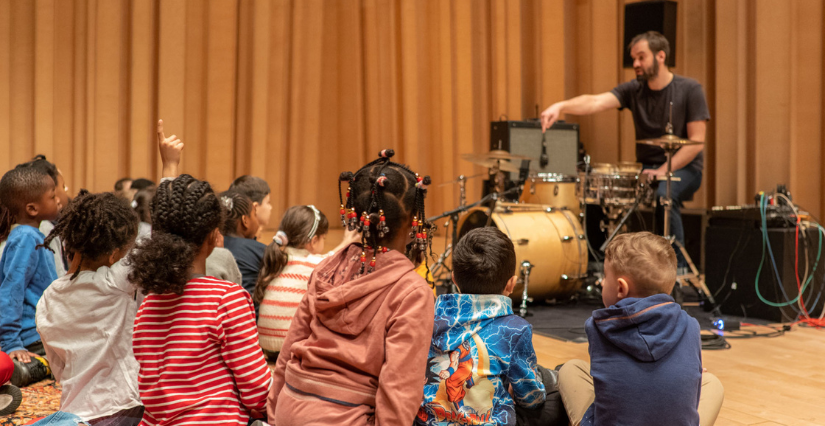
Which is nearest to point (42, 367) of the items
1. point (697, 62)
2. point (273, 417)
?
point (273, 417)

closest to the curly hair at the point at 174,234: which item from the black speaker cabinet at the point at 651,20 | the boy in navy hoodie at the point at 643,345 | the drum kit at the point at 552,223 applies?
the boy in navy hoodie at the point at 643,345

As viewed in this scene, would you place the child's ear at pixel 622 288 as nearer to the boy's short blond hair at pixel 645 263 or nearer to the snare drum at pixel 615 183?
the boy's short blond hair at pixel 645 263

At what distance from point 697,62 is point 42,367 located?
524 centimetres

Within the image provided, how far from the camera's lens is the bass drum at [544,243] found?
13.6 ft

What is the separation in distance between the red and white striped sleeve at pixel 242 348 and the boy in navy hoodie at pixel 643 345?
2.52 ft

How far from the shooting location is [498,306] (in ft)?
5.53

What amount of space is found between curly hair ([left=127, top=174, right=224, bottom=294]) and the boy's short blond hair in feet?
3.12

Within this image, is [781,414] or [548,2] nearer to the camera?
[781,414]

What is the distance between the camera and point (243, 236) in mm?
3146

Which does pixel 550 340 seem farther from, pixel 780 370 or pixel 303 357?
pixel 303 357

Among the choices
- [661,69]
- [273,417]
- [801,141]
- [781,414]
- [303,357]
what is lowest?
[781,414]

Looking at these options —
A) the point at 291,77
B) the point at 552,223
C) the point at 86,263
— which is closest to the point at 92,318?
the point at 86,263

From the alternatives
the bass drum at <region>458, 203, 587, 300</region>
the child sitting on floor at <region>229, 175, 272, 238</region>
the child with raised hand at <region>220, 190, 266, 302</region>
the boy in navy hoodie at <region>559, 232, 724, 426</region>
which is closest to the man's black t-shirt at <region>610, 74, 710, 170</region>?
the bass drum at <region>458, 203, 587, 300</region>

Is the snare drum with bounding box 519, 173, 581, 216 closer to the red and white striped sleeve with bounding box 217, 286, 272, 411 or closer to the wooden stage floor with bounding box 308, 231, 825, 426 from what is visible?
the wooden stage floor with bounding box 308, 231, 825, 426
